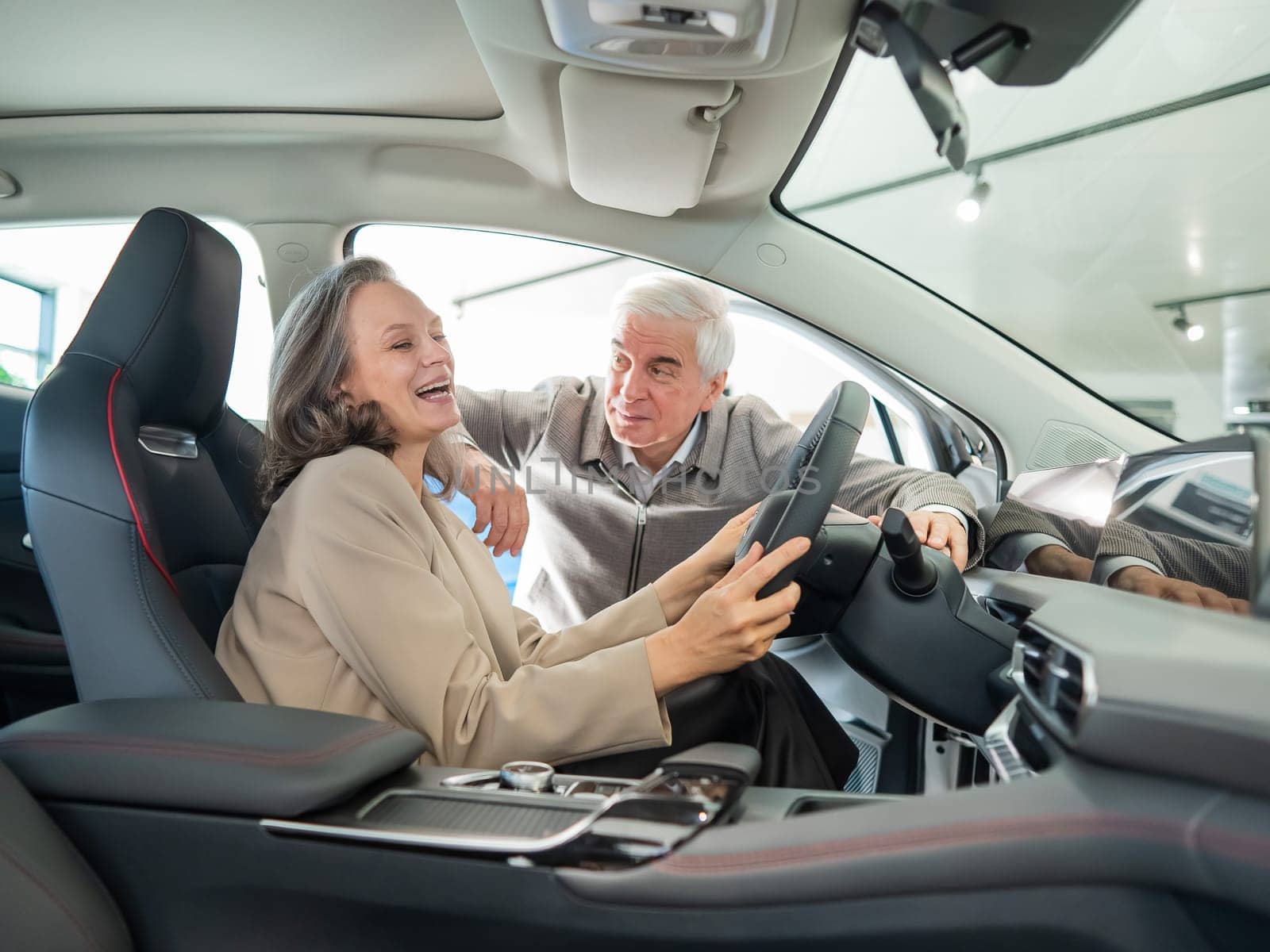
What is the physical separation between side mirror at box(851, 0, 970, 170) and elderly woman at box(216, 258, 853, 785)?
1.57 ft

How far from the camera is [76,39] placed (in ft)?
5.38

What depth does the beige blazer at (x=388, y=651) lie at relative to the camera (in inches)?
40.9

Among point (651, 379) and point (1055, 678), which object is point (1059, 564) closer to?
point (1055, 678)

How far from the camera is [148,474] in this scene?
3.88 feet

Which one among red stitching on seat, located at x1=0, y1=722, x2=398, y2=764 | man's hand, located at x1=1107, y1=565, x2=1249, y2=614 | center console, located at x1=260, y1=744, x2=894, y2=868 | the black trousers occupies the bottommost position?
the black trousers

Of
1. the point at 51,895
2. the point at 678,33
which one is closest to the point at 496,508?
the point at 678,33

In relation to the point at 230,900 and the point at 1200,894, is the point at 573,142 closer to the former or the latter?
the point at 230,900

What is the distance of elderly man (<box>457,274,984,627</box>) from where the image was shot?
191 centimetres

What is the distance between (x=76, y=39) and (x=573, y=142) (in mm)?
892

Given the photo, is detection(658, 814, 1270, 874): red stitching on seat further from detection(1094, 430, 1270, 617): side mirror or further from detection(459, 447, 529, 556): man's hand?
detection(459, 447, 529, 556): man's hand

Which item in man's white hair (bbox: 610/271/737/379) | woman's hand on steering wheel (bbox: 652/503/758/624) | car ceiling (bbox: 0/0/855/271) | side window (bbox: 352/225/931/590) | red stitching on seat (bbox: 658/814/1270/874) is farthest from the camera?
side window (bbox: 352/225/931/590)

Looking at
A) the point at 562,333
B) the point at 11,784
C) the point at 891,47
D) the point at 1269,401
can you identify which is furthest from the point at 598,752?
the point at 562,333

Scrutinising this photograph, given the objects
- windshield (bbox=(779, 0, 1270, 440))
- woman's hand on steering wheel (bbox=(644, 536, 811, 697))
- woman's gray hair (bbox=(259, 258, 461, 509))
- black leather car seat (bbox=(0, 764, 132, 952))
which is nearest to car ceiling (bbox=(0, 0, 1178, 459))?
windshield (bbox=(779, 0, 1270, 440))

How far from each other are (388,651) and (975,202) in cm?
118
